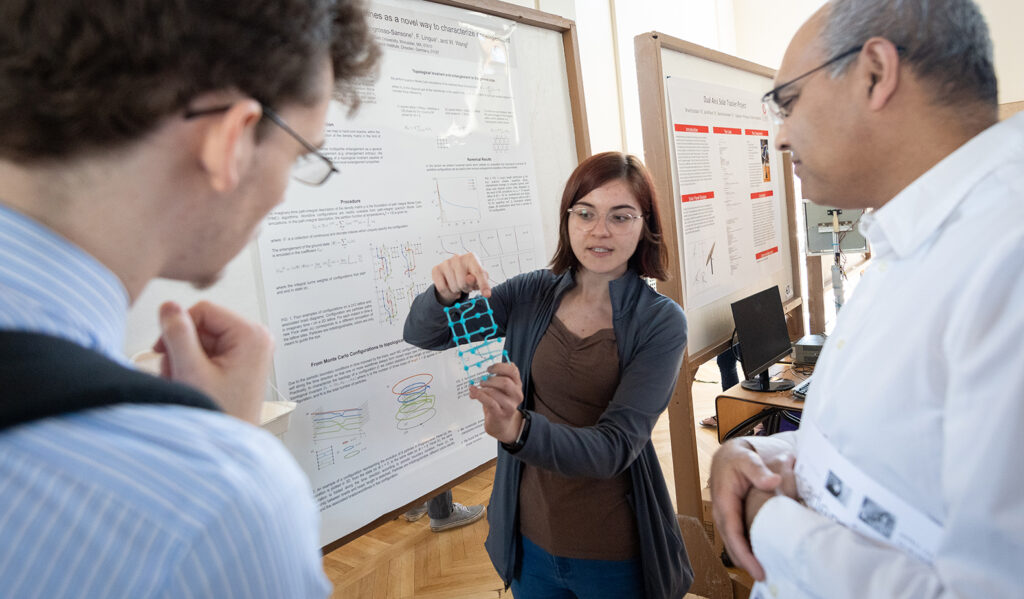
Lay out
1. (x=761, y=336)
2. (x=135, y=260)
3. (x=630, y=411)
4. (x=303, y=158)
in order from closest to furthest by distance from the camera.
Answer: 1. (x=135, y=260)
2. (x=303, y=158)
3. (x=630, y=411)
4. (x=761, y=336)

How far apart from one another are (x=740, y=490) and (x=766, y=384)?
78.1 inches

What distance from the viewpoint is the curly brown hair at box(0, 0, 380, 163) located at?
439 mm

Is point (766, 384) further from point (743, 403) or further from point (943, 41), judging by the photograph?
point (943, 41)

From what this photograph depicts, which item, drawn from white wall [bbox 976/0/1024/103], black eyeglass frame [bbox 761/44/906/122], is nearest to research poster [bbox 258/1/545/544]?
black eyeglass frame [bbox 761/44/906/122]

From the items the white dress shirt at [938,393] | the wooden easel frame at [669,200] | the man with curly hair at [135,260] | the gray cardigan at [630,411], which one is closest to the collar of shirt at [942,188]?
the white dress shirt at [938,393]

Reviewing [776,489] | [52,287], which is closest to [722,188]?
[776,489]

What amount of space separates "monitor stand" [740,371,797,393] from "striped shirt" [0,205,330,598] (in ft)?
Answer: 9.18

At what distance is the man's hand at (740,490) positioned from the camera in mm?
1019

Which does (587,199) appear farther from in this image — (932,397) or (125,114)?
(125,114)

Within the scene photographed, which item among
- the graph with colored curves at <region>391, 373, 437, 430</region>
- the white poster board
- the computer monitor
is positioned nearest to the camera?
the graph with colored curves at <region>391, 373, 437, 430</region>

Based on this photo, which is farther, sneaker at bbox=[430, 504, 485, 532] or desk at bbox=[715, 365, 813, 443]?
sneaker at bbox=[430, 504, 485, 532]

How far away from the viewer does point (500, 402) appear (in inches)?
51.4

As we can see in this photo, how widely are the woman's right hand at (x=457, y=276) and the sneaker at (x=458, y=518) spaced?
2414 millimetres

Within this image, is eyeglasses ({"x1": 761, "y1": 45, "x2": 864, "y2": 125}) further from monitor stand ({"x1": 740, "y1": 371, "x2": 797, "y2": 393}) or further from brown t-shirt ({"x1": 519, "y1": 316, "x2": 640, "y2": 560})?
monitor stand ({"x1": 740, "y1": 371, "x2": 797, "y2": 393})
